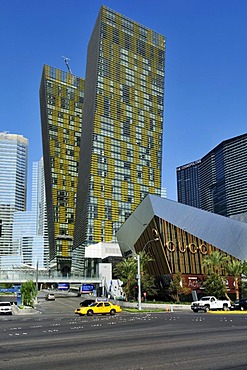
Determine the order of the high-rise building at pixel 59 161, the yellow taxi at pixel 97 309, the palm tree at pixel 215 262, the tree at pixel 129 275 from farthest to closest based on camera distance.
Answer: the high-rise building at pixel 59 161 → the tree at pixel 129 275 → the palm tree at pixel 215 262 → the yellow taxi at pixel 97 309

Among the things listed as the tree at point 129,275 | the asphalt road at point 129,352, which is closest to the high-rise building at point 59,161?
the tree at point 129,275

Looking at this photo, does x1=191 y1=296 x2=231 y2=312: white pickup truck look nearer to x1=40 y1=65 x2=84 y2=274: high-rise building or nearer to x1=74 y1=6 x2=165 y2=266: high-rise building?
x1=74 y1=6 x2=165 y2=266: high-rise building

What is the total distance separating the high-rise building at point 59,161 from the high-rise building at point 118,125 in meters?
16.1

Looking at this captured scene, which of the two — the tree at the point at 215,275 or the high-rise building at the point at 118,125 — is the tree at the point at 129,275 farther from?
the high-rise building at the point at 118,125

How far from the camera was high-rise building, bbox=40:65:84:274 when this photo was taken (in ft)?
598

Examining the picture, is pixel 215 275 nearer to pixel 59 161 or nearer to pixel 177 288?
pixel 177 288

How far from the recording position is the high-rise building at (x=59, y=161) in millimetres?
182250

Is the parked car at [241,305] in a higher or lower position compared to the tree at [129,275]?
lower

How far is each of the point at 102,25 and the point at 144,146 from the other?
4860 centimetres

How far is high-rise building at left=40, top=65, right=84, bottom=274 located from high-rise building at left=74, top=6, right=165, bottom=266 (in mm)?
16092

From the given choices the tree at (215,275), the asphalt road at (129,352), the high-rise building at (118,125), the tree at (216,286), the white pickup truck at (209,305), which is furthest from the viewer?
the high-rise building at (118,125)

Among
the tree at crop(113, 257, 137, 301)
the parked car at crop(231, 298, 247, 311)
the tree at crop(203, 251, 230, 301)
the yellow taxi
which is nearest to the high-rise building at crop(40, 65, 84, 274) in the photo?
the tree at crop(113, 257, 137, 301)

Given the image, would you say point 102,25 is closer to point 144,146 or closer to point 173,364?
point 144,146

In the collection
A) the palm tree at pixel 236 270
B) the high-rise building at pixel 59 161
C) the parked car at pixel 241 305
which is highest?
the high-rise building at pixel 59 161
